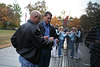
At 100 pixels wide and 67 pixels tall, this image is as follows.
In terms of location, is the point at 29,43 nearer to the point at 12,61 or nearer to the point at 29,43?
the point at 29,43

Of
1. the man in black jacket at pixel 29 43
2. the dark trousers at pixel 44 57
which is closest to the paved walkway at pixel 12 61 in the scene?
the dark trousers at pixel 44 57

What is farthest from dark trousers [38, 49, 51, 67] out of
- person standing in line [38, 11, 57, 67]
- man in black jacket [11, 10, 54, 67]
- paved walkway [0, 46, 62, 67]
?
paved walkway [0, 46, 62, 67]

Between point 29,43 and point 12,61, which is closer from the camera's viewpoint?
point 29,43

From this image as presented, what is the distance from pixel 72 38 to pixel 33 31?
4256 mm

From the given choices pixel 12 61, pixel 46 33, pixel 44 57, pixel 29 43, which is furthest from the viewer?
pixel 12 61

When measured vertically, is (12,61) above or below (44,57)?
below

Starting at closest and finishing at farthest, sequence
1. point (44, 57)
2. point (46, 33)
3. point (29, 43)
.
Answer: point (29, 43)
point (44, 57)
point (46, 33)

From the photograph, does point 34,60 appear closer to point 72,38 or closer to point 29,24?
point 29,24

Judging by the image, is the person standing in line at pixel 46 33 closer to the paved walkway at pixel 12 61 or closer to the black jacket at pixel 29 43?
the black jacket at pixel 29 43

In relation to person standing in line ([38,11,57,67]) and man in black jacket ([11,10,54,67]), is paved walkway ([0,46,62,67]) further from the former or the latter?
man in black jacket ([11,10,54,67])

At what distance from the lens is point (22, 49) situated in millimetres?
1787

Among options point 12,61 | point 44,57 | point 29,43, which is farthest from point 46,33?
point 12,61

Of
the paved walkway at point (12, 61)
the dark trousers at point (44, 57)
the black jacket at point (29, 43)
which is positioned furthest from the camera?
the paved walkway at point (12, 61)

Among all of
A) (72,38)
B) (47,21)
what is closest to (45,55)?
(47,21)
